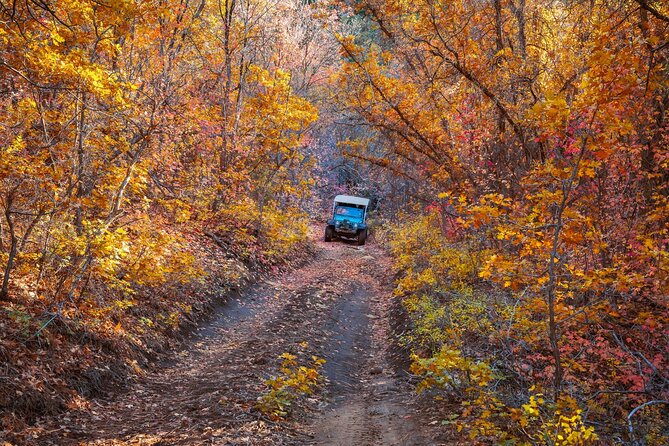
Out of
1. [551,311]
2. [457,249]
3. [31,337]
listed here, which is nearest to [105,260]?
[31,337]

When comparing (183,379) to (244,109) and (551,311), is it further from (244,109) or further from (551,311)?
(244,109)

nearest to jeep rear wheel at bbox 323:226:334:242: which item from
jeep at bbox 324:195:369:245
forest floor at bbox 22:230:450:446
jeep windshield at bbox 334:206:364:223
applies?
jeep at bbox 324:195:369:245

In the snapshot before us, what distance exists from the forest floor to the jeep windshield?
17293mm

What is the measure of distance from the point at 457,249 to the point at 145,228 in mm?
8644

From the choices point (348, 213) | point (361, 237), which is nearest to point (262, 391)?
point (361, 237)

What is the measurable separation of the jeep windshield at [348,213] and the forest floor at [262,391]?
17.3 metres

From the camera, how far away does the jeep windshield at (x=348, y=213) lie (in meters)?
31.1

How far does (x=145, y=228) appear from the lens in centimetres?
823

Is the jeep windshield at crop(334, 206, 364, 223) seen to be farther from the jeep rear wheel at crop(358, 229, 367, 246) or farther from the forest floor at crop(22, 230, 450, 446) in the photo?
the forest floor at crop(22, 230, 450, 446)

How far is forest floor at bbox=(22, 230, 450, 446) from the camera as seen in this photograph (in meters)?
5.45

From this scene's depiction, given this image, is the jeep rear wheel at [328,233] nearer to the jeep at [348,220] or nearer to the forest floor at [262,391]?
the jeep at [348,220]

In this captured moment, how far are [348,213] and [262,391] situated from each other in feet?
81.6

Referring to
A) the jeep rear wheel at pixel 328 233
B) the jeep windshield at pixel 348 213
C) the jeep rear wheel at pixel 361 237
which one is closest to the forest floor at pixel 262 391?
the jeep rear wheel at pixel 361 237

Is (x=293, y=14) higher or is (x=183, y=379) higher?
(x=293, y=14)
